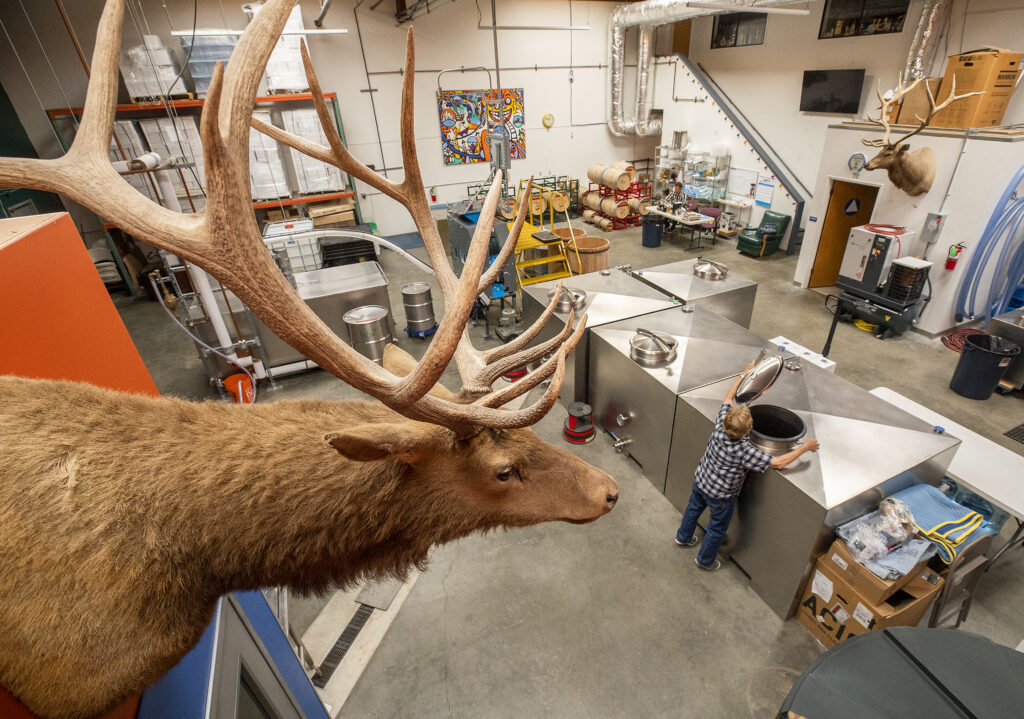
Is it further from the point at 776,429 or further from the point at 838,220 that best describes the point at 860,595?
the point at 838,220

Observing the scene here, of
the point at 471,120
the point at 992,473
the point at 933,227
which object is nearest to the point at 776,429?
the point at 992,473

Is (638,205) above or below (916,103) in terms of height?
below

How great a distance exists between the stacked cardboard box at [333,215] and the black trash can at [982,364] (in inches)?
402

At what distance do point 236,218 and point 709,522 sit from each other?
382cm

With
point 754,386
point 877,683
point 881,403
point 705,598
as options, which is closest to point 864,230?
point 881,403

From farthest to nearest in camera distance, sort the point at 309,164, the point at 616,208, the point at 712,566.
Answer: the point at 616,208 < the point at 309,164 < the point at 712,566

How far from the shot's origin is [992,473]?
3.46 m

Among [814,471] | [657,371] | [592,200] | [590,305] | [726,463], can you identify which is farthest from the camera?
[592,200]

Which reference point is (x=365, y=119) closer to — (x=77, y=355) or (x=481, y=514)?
(x=77, y=355)

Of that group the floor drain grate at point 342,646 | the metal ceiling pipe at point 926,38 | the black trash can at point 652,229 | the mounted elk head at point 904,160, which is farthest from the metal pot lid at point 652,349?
the black trash can at point 652,229

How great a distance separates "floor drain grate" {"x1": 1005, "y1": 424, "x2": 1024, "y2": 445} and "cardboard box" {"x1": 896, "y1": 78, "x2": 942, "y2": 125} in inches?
170

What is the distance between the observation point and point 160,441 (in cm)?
114

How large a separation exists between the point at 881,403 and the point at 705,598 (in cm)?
208

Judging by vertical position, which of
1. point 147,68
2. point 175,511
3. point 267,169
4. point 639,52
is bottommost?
point 175,511
